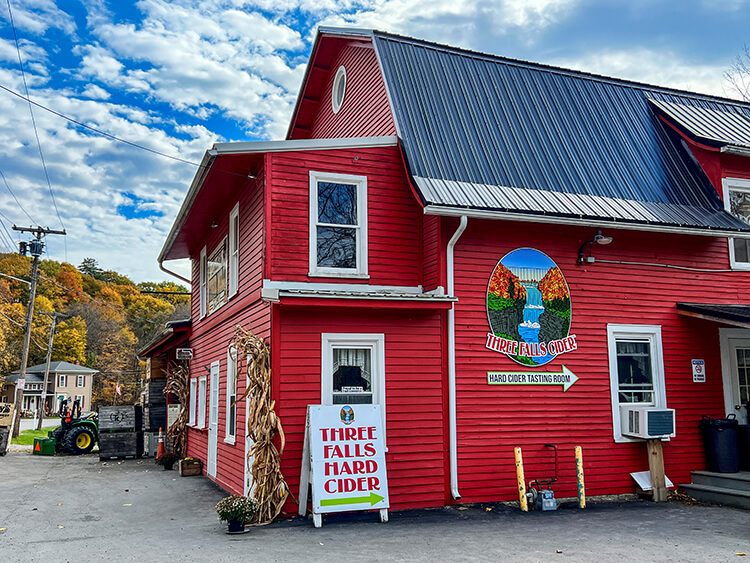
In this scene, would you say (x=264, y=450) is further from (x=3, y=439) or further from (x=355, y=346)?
(x=3, y=439)

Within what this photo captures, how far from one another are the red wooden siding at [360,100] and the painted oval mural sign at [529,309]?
315cm

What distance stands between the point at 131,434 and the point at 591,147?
15.3 metres

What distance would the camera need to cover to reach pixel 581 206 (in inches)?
436

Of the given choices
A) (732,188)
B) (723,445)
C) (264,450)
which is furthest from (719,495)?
(264,450)

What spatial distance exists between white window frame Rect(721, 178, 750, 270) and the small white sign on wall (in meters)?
2.06

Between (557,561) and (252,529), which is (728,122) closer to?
(557,561)

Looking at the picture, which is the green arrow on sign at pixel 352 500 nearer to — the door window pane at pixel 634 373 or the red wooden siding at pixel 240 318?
the red wooden siding at pixel 240 318

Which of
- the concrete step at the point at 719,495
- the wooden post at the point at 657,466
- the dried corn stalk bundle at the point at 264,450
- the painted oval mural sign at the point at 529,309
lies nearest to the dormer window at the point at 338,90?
the painted oval mural sign at the point at 529,309

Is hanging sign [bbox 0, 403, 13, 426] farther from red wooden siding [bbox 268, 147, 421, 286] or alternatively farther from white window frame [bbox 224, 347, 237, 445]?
red wooden siding [bbox 268, 147, 421, 286]

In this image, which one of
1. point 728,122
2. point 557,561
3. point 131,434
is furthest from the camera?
point 131,434

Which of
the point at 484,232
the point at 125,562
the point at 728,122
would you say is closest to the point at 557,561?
the point at 125,562

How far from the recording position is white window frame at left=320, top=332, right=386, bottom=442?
968 centimetres

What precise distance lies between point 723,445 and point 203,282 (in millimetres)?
11926

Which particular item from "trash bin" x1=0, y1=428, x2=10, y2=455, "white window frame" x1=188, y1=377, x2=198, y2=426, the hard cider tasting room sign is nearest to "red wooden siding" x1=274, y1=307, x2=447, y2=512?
the hard cider tasting room sign
